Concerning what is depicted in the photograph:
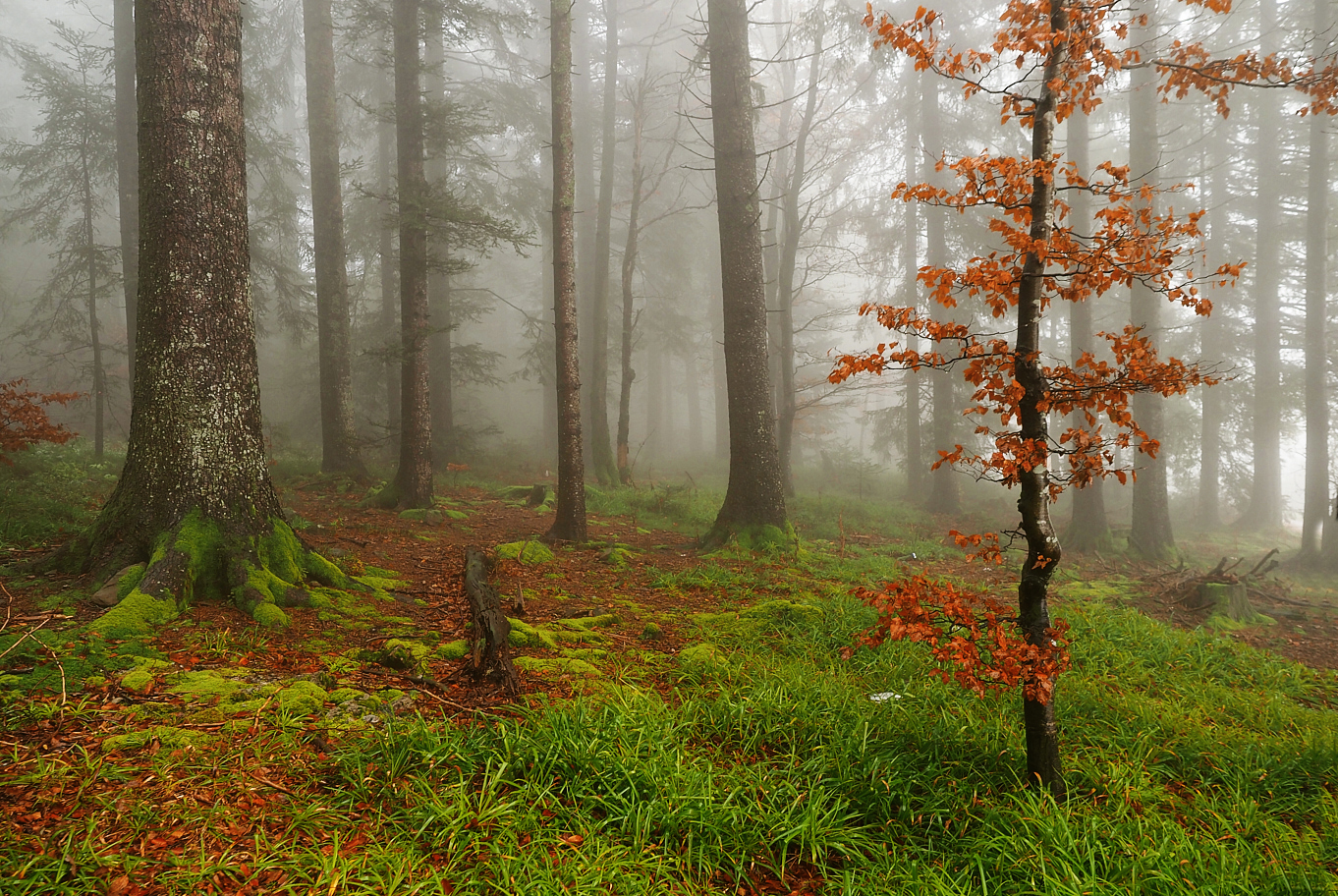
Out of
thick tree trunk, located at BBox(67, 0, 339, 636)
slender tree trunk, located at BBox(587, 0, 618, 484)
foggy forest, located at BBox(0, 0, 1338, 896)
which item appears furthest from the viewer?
slender tree trunk, located at BBox(587, 0, 618, 484)

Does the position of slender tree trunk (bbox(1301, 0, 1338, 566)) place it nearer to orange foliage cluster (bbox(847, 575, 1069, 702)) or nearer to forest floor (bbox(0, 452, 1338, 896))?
forest floor (bbox(0, 452, 1338, 896))

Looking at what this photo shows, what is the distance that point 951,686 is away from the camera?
4.51 metres

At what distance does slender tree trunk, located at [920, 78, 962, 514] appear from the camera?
15250 mm

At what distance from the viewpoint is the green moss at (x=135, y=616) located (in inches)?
159

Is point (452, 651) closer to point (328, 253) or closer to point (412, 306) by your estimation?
point (412, 306)

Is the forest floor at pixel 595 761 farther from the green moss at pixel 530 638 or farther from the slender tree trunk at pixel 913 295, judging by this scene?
the slender tree trunk at pixel 913 295

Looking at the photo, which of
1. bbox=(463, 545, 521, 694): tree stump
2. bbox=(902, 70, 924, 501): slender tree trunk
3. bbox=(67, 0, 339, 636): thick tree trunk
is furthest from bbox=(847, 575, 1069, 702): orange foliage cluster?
bbox=(902, 70, 924, 501): slender tree trunk

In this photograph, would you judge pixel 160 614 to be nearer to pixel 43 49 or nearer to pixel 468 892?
pixel 468 892

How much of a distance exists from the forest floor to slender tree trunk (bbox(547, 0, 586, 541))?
303 cm

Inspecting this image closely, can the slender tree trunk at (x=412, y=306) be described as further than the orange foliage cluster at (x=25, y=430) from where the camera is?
Yes

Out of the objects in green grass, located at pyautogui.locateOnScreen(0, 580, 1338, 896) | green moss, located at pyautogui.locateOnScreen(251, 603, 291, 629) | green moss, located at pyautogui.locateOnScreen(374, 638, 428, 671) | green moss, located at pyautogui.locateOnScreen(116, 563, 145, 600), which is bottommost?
green grass, located at pyautogui.locateOnScreen(0, 580, 1338, 896)

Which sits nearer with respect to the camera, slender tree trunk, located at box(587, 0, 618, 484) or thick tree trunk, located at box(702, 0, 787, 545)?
thick tree trunk, located at box(702, 0, 787, 545)

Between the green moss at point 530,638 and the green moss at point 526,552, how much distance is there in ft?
8.36

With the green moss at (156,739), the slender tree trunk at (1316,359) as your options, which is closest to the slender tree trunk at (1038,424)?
the green moss at (156,739)
